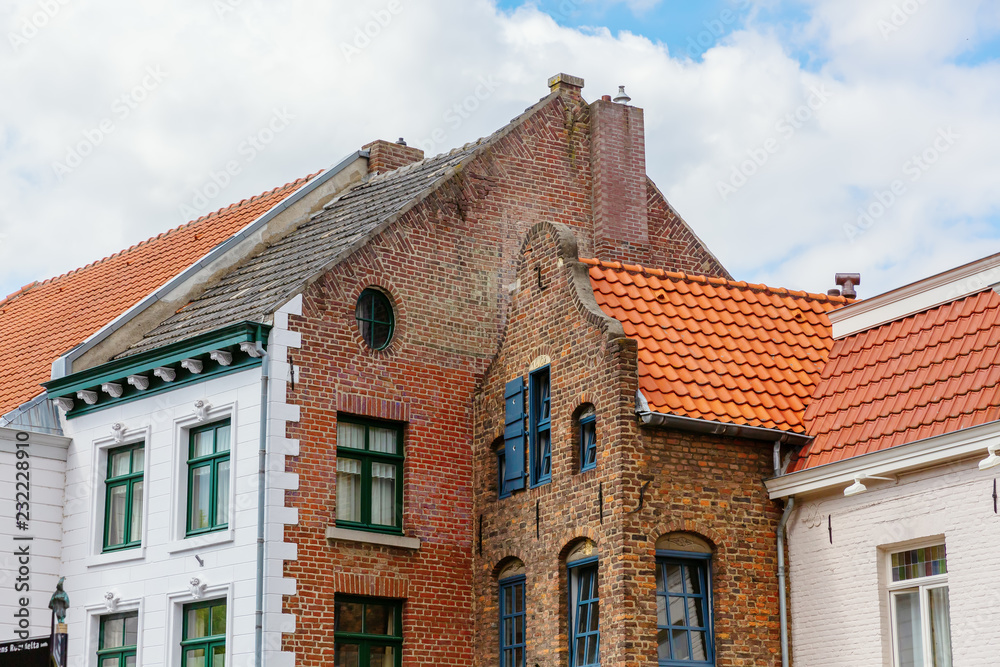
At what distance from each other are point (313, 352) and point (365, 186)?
567 centimetres

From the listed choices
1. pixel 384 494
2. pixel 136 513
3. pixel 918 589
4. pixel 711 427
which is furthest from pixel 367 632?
pixel 918 589

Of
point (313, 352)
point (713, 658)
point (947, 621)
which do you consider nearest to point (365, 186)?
point (313, 352)

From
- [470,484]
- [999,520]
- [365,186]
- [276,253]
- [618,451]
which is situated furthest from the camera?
[365,186]

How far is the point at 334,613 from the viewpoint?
19.8 metres

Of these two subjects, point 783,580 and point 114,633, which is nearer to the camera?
point 783,580

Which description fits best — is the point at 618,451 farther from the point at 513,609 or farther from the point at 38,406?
the point at 38,406

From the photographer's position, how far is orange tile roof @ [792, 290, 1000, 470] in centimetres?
1733

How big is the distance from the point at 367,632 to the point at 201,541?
2.60 m

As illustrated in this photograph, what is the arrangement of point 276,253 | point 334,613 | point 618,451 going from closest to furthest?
point 618,451, point 334,613, point 276,253

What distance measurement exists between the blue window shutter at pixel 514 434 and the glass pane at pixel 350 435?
2.04 meters

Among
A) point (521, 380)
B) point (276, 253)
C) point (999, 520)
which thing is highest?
point (276, 253)

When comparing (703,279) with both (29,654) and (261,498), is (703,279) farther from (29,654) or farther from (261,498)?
(29,654)

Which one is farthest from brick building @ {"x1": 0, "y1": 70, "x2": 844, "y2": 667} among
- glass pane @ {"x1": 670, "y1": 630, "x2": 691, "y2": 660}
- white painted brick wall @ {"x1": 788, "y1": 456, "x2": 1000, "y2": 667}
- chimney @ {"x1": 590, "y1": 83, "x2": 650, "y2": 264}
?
chimney @ {"x1": 590, "y1": 83, "x2": 650, "y2": 264}

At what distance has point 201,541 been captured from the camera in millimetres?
20000
